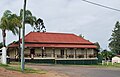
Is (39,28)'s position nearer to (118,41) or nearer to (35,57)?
(35,57)

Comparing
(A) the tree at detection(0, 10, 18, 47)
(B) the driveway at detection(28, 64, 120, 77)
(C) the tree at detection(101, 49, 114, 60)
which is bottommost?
(B) the driveway at detection(28, 64, 120, 77)

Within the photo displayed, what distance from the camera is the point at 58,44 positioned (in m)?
57.9

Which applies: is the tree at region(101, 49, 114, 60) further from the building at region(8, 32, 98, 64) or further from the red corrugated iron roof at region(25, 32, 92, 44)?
the building at region(8, 32, 98, 64)

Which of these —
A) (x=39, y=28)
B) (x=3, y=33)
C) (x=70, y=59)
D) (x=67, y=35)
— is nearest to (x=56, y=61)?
(x=70, y=59)

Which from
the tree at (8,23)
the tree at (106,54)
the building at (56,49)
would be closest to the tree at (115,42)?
the tree at (106,54)

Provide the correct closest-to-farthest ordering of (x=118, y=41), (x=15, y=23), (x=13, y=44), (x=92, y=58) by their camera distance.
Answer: (x=15, y=23), (x=13, y=44), (x=92, y=58), (x=118, y=41)

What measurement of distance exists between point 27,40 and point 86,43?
12.5m

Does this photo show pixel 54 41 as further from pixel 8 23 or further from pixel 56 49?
pixel 8 23

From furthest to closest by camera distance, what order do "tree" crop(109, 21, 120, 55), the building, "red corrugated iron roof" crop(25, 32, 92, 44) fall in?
1. "tree" crop(109, 21, 120, 55)
2. "red corrugated iron roof" crop(25, 32, 92, 44)
3. the building

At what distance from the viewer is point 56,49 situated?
58.1 meters

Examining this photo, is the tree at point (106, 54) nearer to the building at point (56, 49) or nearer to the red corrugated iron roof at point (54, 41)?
the red corrugated iron roof at point (54, 41)

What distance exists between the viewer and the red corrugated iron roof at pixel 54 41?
182 feet

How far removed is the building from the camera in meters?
55.2

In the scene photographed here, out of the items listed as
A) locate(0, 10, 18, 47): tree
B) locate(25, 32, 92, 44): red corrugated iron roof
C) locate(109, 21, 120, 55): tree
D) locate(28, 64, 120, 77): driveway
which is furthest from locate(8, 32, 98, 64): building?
locate(109, 21, 120, 55): tree
